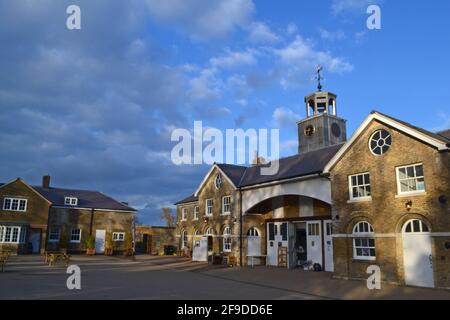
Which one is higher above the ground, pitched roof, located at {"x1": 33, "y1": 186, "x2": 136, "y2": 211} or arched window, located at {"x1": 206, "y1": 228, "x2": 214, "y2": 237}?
pitched roof, located at {"x1": 33, "y1": 186, "x2": 136, "y2": 211}

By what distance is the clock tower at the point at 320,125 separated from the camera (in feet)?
98.5

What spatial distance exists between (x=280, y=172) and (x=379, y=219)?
9.27 metres

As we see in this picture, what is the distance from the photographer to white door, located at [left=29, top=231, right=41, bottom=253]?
129 ft

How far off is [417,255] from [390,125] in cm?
588

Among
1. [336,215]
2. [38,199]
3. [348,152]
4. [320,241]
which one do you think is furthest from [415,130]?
[38,199]

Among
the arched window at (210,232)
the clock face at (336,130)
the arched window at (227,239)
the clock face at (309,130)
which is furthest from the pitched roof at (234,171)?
the clock face at (336,130)

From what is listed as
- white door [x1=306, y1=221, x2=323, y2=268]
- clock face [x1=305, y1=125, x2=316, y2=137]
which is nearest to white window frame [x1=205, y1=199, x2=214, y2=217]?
clock face [x1=305, y1=125, x2=316, y2=137]

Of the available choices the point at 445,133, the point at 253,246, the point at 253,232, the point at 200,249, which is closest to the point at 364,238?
the point at 445,133

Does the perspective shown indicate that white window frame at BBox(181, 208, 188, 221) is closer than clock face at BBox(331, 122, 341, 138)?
No

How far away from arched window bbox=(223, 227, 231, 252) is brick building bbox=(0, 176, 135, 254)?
14630mm

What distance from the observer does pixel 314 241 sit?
2417 centimetres

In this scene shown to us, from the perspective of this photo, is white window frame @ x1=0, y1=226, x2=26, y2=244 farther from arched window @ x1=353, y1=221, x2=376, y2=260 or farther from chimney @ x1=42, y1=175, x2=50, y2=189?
arched window @ x1=353, y1=221, x2=376, y2=260

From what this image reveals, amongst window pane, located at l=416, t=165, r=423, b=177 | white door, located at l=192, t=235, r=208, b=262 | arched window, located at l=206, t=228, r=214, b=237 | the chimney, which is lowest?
white door, located at l=192, t=235, r=208, b=262
